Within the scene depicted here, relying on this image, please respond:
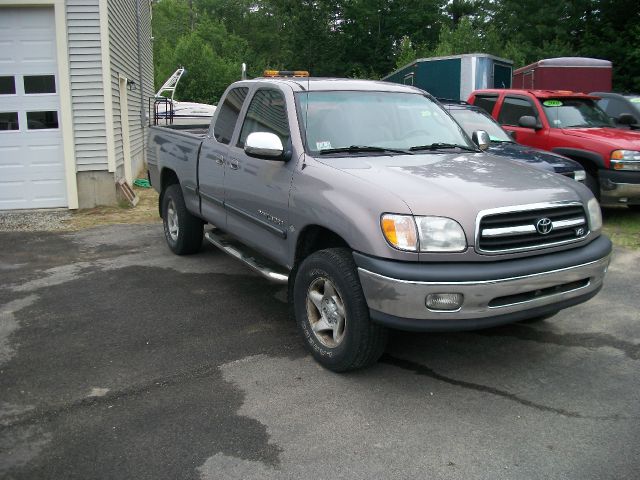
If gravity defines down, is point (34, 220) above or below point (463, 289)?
below

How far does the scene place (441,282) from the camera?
3.56m

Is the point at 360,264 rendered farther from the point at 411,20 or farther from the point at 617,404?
the point at 411,20

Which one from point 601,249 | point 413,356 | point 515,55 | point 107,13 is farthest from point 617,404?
point 515,55

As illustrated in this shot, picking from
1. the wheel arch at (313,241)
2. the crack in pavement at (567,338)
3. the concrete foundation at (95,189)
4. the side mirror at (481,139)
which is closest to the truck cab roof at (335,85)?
the side mirror at (481,139)

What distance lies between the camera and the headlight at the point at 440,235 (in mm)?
3629

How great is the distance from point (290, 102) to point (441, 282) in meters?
2.16

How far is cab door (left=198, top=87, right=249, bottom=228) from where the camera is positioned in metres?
5.77

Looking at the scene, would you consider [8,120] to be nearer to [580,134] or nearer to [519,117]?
[519,117]

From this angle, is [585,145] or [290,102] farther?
[585,145]

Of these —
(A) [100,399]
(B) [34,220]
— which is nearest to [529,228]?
(A) [100,399]

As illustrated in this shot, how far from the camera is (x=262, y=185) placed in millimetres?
4949

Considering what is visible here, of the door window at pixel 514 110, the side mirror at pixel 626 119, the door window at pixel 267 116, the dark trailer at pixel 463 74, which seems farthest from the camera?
the dark trailer at pixel 463 74

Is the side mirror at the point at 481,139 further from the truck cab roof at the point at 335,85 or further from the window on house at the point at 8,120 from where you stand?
the window on house at the point at 8,120

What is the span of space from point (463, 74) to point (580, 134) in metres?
7.10
